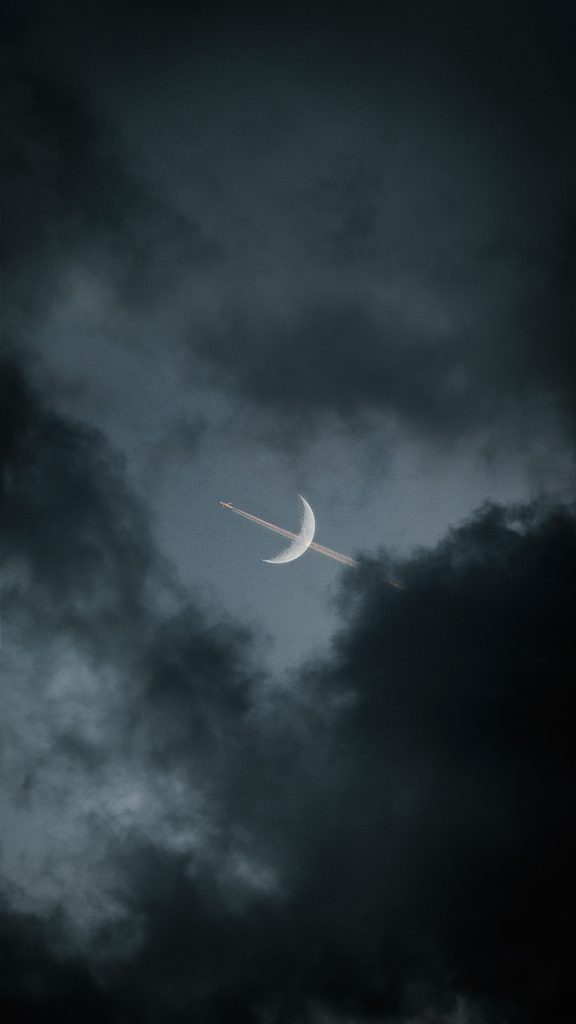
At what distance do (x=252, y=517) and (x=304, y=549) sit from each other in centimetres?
2031

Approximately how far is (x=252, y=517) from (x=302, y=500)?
82.2 feet

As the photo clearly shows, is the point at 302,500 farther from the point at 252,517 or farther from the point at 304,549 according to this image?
the point at 252,517

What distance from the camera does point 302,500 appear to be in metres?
162

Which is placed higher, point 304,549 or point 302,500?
point 302,500

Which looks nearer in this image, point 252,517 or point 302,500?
point 252,517

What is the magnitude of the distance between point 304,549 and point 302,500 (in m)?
14.4

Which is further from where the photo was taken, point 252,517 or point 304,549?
point 304,549

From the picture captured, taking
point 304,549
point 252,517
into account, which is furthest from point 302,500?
point 252,517

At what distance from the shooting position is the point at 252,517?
140500 mm

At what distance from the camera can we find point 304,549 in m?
155

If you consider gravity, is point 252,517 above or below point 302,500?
below
